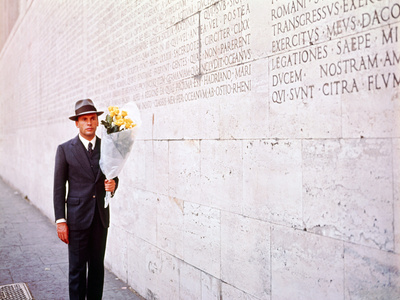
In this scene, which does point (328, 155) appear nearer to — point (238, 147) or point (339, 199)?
point (339, 199)

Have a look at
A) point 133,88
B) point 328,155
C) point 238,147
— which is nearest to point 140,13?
point 133,88

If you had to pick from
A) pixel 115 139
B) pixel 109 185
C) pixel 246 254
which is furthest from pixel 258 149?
pixel 109 185

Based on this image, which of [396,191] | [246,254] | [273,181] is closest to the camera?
[396,191]

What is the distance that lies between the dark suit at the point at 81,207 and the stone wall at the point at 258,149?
0.71m

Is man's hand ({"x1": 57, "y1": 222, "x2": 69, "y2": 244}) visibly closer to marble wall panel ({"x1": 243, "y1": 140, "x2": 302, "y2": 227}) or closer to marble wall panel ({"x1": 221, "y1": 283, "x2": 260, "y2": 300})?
marble wall panel ({"x1": 221, "y1": 283, "x2": 260, "y2": 300})

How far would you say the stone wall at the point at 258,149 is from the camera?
237 cm

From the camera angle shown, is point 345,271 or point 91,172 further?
point 91,172

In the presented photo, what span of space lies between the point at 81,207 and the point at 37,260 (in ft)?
10.3

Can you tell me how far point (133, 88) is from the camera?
563 cm

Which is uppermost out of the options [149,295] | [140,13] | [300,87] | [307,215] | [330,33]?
[140,13]

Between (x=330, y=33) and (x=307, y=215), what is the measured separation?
1.07 metres

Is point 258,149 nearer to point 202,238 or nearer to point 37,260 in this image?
point 202,238

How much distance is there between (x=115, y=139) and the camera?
4027 millimetres

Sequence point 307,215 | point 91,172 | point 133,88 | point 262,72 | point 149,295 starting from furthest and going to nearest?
point 133,88 → point 149,295 → point 91,172 → point 262,72 → point 307,215
